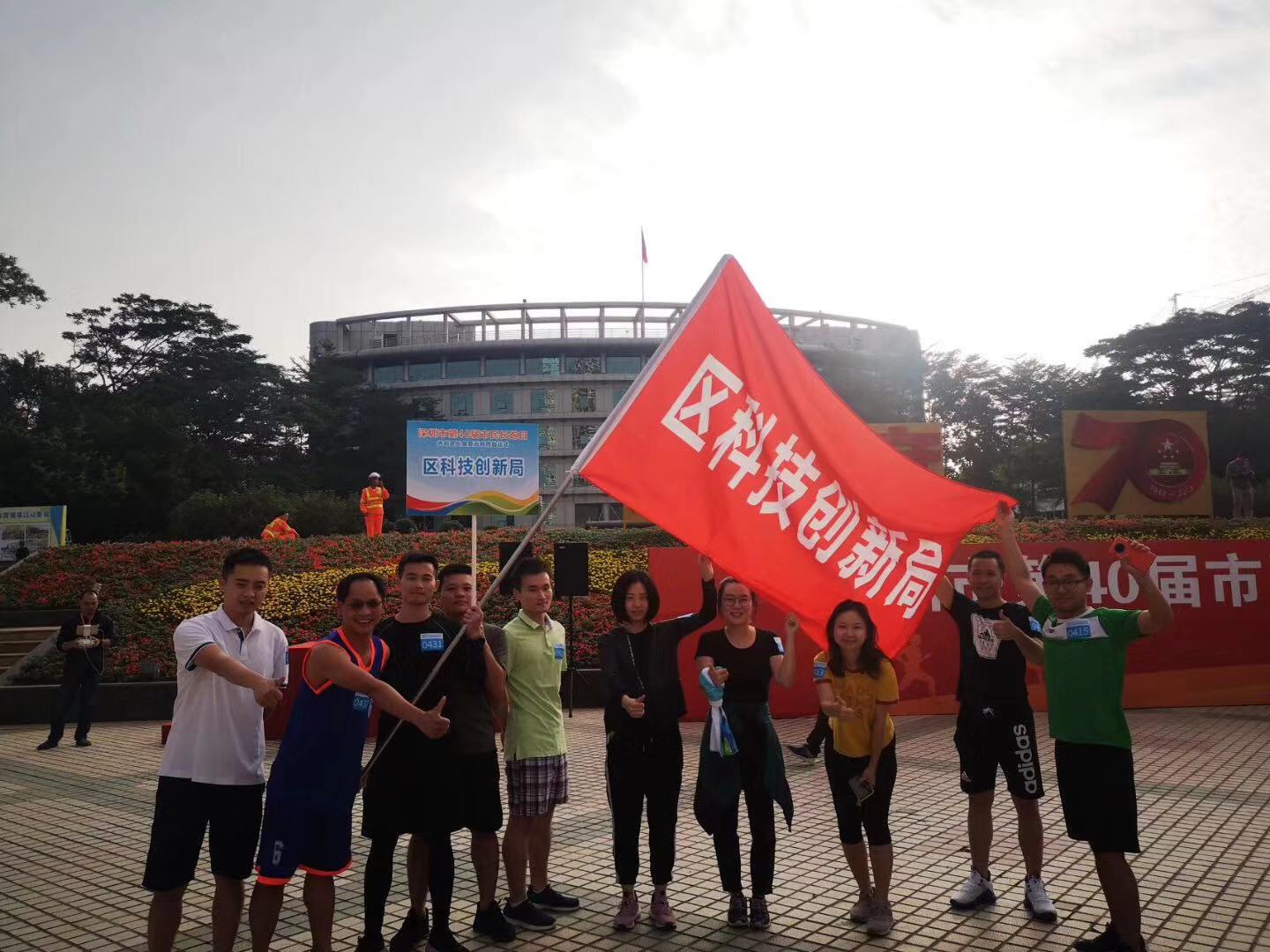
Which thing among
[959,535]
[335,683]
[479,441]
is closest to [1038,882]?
[959,535]

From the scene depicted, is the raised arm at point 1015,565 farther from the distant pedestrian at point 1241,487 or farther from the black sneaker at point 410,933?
the distant pedestrian at point 1241,487

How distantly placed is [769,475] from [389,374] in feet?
217

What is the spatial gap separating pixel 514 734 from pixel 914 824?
119 inches

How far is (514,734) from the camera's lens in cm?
443

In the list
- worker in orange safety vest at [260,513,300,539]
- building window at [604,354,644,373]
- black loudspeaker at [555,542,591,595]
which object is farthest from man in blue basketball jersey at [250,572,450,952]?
building window at [604,354,644,373]

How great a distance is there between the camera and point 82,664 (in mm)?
9711

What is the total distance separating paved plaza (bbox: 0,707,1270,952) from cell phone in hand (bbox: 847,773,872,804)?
1.87 feet

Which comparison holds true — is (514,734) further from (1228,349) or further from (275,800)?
(1228,349)

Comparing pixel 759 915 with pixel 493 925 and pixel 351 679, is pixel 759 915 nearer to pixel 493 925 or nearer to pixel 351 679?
pixel 493 925

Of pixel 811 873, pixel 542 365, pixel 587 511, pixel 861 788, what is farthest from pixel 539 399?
pixel 861 788

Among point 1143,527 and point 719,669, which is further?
point 1143,527

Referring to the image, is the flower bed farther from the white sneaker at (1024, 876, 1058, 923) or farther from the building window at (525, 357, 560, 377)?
the building window at (525, 357, 560, 377)

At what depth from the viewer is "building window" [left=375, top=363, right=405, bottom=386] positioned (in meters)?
67.3

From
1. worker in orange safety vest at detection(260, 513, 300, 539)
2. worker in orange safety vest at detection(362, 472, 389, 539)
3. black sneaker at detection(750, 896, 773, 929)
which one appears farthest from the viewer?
worker in orange safety vest at detection(362, 472, 389, 539)
